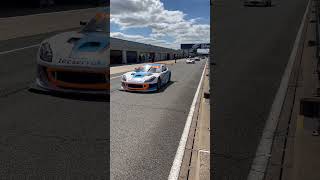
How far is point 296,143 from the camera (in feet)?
15.4

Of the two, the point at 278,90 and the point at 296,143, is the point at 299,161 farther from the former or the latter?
the point at 278,90

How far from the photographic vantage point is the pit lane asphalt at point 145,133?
4.17 m

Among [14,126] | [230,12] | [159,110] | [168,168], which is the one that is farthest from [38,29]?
[230,12]

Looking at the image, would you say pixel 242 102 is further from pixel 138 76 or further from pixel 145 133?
pixel 138 76

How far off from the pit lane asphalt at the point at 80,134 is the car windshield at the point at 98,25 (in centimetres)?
171

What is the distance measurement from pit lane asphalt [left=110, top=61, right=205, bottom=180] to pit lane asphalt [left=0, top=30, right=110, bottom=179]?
257mm

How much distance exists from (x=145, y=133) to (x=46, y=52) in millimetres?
2707

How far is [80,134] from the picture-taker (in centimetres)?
509

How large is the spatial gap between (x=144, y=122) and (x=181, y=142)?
1.42 meters

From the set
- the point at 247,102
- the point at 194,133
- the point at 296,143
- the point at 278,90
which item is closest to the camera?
the point at 296,143

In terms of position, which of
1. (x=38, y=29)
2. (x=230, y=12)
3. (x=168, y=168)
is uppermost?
(x=230, y=12)

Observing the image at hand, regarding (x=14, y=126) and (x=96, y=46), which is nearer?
(x=14, y=126)

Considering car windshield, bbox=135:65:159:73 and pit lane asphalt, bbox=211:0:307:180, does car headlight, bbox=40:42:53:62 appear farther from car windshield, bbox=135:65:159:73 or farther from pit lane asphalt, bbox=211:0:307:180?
car windshield, bbox=135:65:159:73

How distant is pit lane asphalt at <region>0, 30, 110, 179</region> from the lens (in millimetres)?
3849
